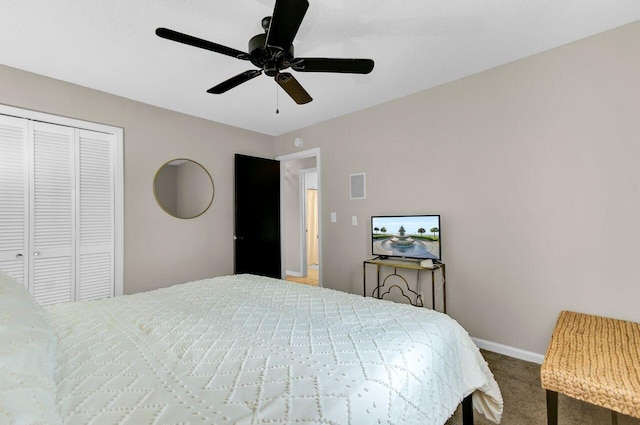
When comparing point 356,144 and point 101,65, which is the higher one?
point 101,65

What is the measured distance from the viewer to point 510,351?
251cm

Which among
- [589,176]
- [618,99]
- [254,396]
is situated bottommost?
[254,396]

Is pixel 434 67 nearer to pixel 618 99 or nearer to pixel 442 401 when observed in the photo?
pixel 618 99

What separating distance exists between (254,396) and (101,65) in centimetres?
290

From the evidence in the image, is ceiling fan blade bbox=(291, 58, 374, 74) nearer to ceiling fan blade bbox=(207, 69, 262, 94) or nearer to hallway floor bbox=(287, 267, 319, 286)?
ceiling fan blade bbox=(207, 69, 262, 94)

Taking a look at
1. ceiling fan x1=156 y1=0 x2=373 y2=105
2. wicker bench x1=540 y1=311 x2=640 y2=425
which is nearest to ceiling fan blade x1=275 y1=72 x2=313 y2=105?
ceiling fan x1=156 y1=0 x2=373 y2=105

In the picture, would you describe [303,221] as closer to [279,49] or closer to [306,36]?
[306,36]

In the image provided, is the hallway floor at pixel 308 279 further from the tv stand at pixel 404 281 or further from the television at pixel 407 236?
the television at pixel 407 236

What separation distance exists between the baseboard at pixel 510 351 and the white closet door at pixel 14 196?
403 cm

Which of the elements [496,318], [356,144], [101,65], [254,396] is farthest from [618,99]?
[101,65]

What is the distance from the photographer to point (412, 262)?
3.03 m

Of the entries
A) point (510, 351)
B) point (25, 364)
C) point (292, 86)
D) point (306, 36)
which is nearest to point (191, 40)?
point (292, 86)

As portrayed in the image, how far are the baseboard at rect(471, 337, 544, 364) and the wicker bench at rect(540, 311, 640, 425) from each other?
0.59 m

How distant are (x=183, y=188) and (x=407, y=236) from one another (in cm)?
263
